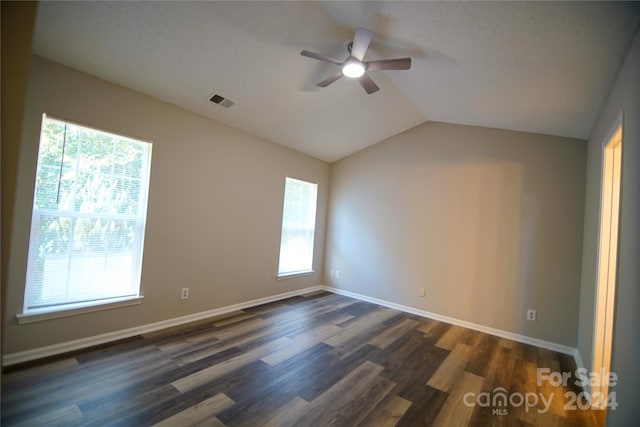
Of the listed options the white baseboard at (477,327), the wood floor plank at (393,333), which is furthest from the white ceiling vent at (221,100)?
the white baseboard at (477,327)

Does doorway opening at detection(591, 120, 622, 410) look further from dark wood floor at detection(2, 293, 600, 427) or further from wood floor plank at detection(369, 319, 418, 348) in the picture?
wood floor plank at detection(369, 319, 418, 348)

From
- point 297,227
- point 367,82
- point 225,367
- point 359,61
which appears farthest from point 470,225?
point 225,367

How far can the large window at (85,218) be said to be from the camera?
2322 millimetres

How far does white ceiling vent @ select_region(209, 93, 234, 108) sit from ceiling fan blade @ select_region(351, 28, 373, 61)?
1544 mm

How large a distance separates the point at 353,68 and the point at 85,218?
2.71 m

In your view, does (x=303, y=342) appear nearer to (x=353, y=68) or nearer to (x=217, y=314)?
(x=217, y=314)

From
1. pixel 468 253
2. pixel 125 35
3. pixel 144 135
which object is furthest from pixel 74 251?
pixel 468 253

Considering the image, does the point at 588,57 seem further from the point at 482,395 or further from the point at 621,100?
the point at 482,395

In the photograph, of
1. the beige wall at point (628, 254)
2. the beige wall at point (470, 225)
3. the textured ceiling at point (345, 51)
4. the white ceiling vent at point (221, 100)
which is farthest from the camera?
the beige wall at point (470, 225)

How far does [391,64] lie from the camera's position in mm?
2217

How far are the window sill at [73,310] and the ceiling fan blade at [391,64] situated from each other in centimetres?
Result: 312

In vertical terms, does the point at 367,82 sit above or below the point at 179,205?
above

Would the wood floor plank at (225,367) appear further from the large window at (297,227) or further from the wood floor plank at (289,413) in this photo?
the large window at (297,227)

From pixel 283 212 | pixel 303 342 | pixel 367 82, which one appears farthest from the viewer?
pixel 283 212
